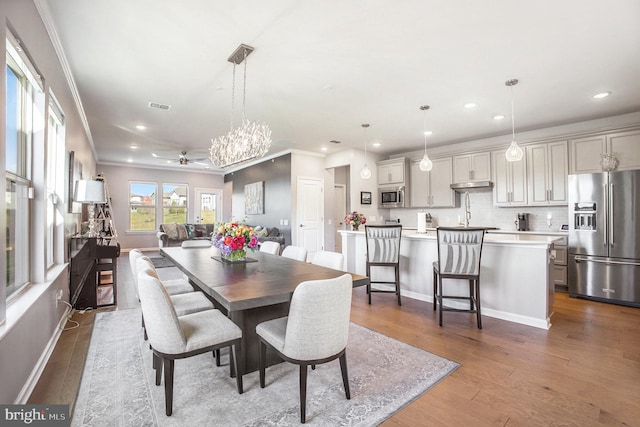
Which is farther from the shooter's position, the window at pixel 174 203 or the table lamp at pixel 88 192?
the window at pixel 174 203

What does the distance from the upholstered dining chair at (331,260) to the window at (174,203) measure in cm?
853

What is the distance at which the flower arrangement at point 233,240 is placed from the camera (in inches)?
108

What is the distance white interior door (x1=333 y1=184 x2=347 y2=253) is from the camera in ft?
27.1

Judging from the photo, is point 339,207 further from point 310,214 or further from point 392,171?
point 392,171

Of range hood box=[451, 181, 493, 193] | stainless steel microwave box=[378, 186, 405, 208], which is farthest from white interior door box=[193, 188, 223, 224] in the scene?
range hood box=[451, 181, 493, 193]

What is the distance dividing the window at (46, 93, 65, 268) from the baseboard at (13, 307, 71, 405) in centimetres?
67

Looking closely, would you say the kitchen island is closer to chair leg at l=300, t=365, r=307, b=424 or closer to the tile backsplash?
the tile backsplash

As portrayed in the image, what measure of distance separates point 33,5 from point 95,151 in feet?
21.1

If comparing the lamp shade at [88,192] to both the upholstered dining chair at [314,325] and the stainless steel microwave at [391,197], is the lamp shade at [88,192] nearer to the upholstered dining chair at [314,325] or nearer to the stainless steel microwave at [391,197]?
the upholstered dining chair at [314,325]

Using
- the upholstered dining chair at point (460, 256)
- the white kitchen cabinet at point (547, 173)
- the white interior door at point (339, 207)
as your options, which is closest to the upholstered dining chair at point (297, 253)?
the upholstered dining chair at point (460, 256)

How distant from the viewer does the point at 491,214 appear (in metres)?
5.86

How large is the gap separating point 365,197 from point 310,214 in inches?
54.9

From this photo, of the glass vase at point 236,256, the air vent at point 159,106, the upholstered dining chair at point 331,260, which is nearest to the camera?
the upholstered dining chair at point 331,260

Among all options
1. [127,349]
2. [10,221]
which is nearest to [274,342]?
[127,349]
